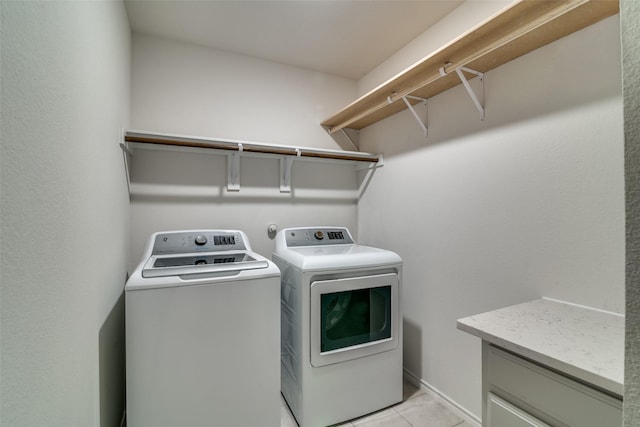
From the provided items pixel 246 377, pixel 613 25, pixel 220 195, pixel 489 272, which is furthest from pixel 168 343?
pixel 613 25

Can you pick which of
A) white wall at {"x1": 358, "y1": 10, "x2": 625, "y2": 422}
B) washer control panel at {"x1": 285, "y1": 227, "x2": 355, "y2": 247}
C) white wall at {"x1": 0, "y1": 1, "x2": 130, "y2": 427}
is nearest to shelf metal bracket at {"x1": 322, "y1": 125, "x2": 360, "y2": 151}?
white wall at {"x1": 358, "y1": 10, "x2": 625, "y2": 422}

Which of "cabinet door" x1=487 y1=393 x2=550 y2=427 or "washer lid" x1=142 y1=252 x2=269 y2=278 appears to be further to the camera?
"washer lid" x1=142 y1=252 x2=269 y2=278

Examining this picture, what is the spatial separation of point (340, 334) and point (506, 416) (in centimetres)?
93

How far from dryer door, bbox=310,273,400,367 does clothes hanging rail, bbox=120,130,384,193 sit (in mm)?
1106

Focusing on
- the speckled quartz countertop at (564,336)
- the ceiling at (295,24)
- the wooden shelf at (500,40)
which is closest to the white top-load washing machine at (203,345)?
the speckled quartz countertop at (564,336)

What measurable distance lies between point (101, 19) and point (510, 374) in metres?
2.11

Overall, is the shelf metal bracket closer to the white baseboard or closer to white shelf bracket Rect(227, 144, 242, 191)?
white shelf bracket Rect(227, 144, 242, 191)

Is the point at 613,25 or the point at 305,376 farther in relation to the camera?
the point at 305,376

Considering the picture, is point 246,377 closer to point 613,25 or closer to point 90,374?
point 90,374

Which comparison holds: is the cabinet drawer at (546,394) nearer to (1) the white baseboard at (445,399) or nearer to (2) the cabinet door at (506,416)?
(2) the cabinet door at (506,416)

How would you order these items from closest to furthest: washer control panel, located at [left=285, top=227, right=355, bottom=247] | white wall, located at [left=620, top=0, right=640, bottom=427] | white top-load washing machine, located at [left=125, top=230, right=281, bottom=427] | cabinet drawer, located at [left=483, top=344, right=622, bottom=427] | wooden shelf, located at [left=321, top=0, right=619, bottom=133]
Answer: white wall, located at [left=620, top=0, right=640, bottom=427]
cabinet drawer, located at [left=483, top=344, right=622, bottom=427]
wooden shelf, located at [left=321, top=0, right=619, bottom=133]
white top-load washing machine, located at [left=125, top=230, right=281, bottom=427]
washer control panel, located at [left=285, top=227, right=355, bottom=247]

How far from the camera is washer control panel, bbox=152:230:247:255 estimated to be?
72.1 inches

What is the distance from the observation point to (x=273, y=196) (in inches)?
96.0

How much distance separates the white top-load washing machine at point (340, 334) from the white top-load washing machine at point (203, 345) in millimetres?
197
